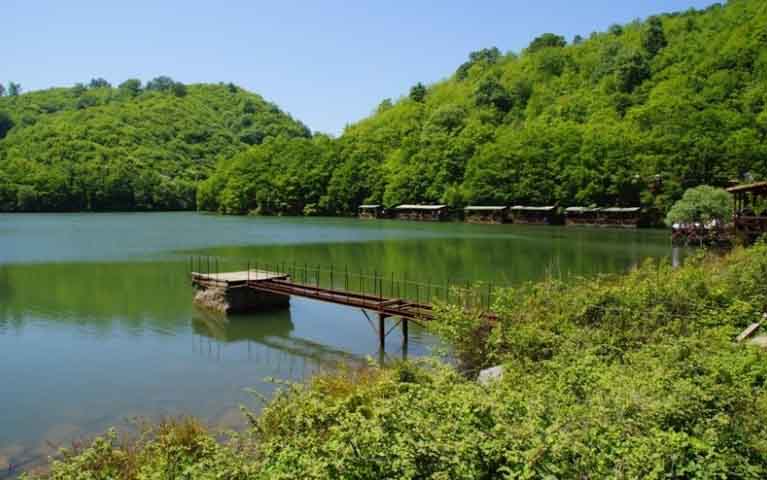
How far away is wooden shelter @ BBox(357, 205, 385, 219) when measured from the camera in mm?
100438

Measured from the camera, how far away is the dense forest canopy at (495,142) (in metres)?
76.5

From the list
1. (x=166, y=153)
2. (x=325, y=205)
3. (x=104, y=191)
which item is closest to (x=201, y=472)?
(x=325, y=205)

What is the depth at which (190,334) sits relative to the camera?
20.7 metres

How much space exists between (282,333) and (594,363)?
44.6ft

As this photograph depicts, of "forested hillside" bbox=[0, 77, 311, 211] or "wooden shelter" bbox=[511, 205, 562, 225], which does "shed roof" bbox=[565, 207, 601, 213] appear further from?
"forested hillside" bbox=[0, 77, 311, 211]

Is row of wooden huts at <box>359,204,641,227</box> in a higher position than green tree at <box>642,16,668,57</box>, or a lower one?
lower

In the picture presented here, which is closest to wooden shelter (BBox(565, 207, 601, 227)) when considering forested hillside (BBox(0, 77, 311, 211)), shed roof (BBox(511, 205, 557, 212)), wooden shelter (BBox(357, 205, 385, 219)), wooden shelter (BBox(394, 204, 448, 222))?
shed roof (BBox(511, 205, 557, 212))

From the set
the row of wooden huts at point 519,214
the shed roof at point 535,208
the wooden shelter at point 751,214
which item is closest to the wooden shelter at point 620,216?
the row of wooden huts at point 519,214

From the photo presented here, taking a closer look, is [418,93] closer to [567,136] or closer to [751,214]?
[567,136]

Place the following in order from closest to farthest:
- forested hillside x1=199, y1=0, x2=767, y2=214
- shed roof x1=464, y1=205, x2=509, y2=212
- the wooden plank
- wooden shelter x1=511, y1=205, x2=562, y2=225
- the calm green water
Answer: the calm green water < the wooden plank < forested hillside x1=199, y1=0, x2=767, y2=214 < wooden shelter x1=511, y1=205, x2=562, y2=225 < shed roof x1=464, y1=205, x2=509, y2=212

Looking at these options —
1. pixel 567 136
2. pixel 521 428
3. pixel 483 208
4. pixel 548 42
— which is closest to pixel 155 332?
pixel 521 428

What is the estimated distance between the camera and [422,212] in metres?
94.2

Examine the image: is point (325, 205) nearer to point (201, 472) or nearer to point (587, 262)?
point (587, 262)

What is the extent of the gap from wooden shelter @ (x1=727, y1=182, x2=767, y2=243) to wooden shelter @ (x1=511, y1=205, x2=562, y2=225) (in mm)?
39988
